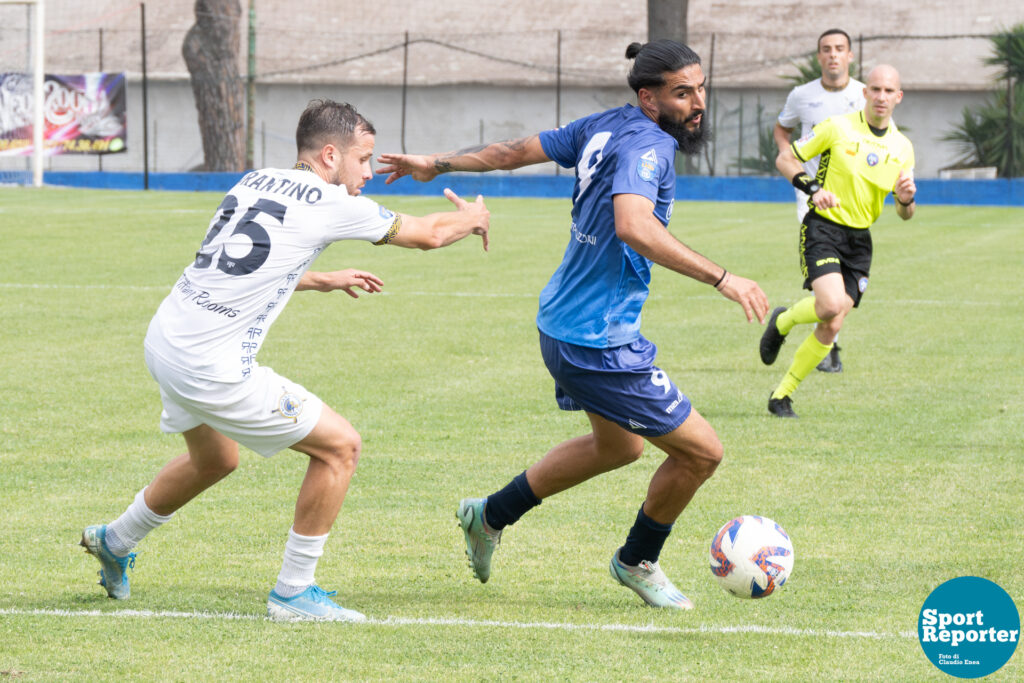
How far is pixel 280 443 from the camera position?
5.17m

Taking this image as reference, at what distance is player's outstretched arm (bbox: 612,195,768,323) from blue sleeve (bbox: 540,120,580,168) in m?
Result: 0.73

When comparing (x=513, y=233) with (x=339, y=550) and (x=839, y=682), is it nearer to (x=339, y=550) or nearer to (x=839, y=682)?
(x=339, y=550)

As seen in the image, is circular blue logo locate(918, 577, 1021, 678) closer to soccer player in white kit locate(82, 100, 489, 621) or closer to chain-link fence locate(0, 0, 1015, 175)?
soccer player in white kit locate(82, 100, 489, 621)

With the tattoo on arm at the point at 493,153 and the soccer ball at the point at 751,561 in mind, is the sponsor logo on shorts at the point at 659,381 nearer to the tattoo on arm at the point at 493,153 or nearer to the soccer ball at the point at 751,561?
the soccer ball at the point at 751,561

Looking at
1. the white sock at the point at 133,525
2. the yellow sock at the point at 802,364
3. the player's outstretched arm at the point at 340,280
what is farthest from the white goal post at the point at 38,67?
the white sock at the point at 133,525

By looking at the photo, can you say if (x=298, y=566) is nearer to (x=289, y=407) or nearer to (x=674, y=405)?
(x=289, y=407)

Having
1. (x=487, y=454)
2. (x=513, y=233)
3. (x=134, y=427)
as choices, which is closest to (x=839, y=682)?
(x=487, y=454)

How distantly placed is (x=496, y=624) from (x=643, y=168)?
171 cm

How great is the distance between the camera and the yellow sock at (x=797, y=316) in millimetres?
10039

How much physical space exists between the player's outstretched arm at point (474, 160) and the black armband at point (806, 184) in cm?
340

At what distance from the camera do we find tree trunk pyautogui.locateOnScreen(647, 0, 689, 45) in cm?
3503

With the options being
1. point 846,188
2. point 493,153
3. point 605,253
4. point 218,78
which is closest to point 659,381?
point 605,253

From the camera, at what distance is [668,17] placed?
3519cm

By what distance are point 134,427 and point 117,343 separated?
3.38 metres
